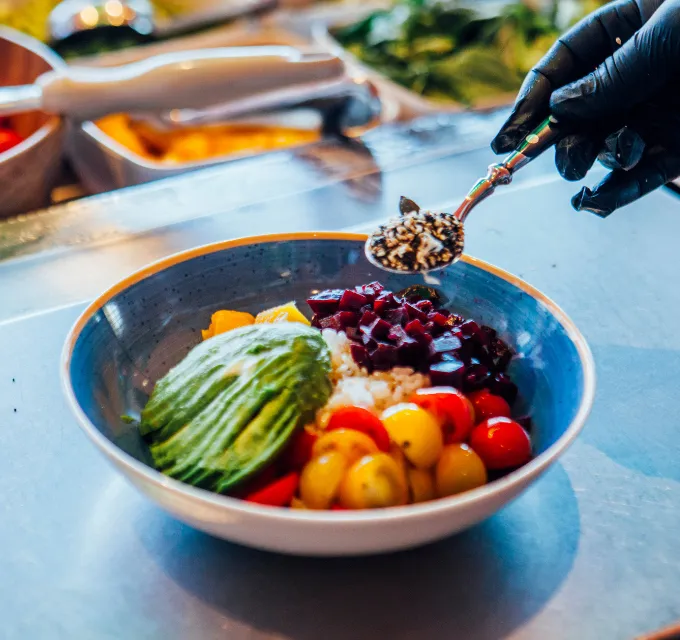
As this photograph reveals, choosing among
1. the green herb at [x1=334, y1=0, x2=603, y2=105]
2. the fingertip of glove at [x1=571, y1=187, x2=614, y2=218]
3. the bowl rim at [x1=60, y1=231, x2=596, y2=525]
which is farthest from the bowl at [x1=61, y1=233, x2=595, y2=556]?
the green herb at [x1=334, y1=0, x2=603, y2=105]

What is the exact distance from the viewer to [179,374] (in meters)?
0.87

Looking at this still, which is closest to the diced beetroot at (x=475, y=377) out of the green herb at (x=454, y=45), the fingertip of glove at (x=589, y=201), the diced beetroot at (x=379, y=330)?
the diced beetroot at (x=379, y=330)

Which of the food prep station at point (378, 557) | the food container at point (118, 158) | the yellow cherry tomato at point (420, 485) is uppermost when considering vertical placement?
the yellow cherry tomato at point (420, 485)

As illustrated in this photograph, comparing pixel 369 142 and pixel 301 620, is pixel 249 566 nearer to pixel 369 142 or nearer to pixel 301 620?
pixel 301 620

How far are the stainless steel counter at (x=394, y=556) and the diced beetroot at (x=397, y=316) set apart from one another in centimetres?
25

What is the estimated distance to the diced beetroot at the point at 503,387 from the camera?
0.93m

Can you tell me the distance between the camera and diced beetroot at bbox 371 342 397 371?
89cm

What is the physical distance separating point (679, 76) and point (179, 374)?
2.57 ft

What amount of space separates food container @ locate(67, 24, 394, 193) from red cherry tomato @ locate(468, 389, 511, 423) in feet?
3.55

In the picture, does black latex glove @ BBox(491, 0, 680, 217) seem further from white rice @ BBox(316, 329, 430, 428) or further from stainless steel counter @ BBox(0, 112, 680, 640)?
white rice @ BBox(316, 329, 430, 428)

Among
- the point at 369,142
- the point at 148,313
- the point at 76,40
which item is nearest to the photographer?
the point at 148,313

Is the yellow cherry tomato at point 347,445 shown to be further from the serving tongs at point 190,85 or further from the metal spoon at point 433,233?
the serving tongs at point 190,85

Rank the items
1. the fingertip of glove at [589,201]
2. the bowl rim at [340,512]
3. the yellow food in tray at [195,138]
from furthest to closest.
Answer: the yellow food in tray at [195,138] → the fingertip of glove at [589,201] → the bowl rim at [340,512]

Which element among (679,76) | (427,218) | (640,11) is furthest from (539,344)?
(640,11)
